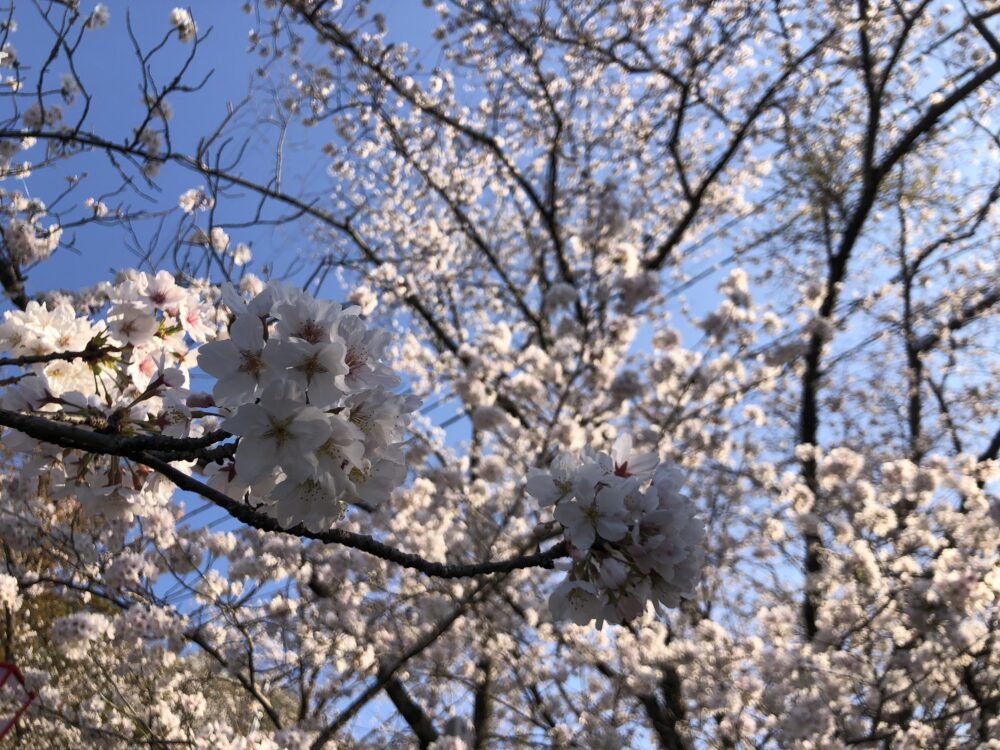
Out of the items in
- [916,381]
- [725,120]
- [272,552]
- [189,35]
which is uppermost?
[725,120]

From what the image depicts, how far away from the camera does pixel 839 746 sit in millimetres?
4188

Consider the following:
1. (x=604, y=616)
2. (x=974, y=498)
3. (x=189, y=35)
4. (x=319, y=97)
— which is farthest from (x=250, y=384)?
(x=319, y=97)

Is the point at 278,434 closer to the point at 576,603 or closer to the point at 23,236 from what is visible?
the point at 576,603

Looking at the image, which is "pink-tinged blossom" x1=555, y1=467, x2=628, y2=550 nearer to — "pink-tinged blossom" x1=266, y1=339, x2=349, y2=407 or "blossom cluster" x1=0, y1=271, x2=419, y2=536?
"blossom cluster" x1=0, y1=271, x2=419, y2=536

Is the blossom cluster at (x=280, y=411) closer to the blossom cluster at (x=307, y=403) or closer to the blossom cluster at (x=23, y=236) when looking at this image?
the blossom cluster at (x=307, y=403)

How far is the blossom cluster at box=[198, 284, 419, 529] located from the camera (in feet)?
3.57

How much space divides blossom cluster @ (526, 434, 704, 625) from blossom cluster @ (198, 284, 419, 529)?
14.0 inches

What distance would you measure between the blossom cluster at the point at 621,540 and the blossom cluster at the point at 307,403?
1.16ft

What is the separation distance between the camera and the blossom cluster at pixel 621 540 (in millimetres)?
1274

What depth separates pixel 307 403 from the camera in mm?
1110

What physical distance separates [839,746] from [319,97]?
7.60 m

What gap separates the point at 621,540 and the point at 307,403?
66cm

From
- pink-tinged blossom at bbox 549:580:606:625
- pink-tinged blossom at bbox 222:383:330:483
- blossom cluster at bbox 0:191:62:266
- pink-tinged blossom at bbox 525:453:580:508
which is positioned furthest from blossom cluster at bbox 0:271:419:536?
blossom cluster at bbox 0:191:62:266

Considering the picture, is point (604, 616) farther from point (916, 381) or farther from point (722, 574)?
point (916, 381)
